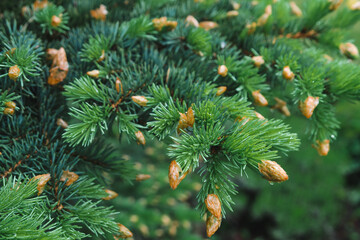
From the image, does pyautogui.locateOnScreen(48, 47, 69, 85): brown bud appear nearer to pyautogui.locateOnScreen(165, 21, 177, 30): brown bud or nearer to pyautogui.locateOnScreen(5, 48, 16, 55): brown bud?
pyautogui.locateOnScreen(5, 48, 16, 55): brown bud

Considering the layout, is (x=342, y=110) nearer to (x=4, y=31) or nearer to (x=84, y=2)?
(x=84, y=2)

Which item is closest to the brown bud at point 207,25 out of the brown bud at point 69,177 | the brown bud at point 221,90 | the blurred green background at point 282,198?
the brown bud at point 221,90

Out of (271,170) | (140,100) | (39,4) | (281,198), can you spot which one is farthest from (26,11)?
(281,198)

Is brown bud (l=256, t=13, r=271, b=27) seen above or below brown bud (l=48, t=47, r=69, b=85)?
above

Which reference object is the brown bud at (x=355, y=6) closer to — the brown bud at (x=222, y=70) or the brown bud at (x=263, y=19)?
the brown bud at (x=263, y=19)

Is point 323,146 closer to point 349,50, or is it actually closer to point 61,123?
point 349,50

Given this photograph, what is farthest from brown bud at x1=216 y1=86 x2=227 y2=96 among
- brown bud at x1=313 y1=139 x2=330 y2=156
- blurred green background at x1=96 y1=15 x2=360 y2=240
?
blurred green background at x1=96 y1=15 x2=360 y2=240

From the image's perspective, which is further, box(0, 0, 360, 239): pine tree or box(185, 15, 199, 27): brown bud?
box(185, 15, 199, 27): brown bud
